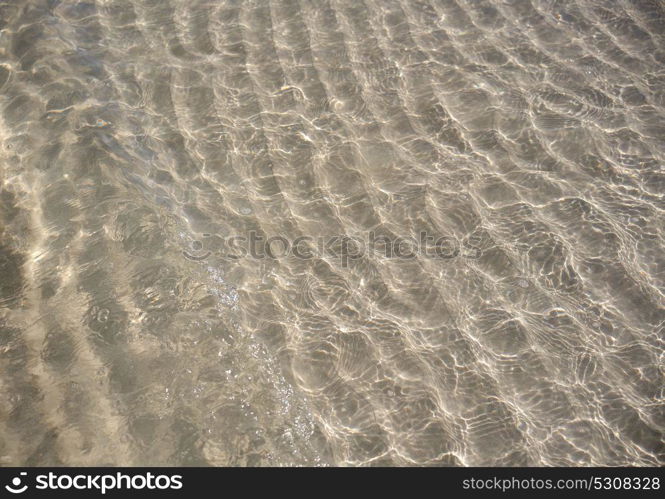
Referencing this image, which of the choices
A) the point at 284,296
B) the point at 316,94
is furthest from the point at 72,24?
the point at 284,296

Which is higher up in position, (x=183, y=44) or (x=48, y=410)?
(x=183, y=44)

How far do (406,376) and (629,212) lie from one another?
6.21 ft

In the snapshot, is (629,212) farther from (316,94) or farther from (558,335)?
(316,94)

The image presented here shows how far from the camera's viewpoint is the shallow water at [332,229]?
2906 millimetres

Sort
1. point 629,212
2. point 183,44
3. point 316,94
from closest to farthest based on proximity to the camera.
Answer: point 629,212 < point 316,94 < point 183,44

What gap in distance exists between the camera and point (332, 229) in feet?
12.1

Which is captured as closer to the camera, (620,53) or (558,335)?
(558,335)

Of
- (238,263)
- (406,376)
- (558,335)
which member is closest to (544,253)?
(558,335)

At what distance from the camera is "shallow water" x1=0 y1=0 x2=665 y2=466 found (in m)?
2.91

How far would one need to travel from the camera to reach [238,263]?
11.6ft

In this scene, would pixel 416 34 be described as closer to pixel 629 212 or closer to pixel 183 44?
pixel 183 44

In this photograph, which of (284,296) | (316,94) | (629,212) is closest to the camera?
(284,296)

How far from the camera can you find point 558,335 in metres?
3.20
